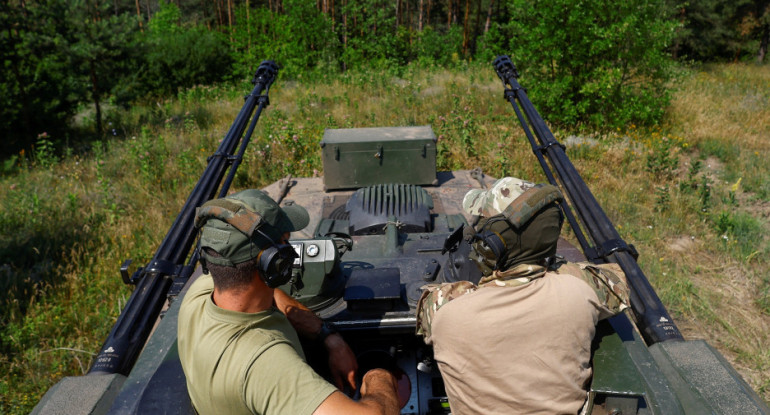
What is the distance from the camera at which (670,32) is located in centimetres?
901

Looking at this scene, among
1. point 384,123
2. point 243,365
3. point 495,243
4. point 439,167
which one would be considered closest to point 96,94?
point 384,123

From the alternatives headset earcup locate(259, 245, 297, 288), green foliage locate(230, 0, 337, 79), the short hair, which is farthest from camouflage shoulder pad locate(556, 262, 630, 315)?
green foliage locate(230, 0, 337, 79)

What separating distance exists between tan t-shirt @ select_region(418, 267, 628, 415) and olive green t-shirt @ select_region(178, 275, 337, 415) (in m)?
0.62

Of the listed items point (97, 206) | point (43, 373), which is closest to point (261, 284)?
point (43, 373)

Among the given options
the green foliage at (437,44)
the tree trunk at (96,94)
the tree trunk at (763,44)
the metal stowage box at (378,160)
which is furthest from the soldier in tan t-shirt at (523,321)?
the tree trunk at (763,44)

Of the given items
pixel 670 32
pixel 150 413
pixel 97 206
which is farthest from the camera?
pixel 670 32

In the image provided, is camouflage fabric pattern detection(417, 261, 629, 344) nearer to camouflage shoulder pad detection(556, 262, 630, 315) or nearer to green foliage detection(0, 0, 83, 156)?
camouflage shoulder pad detection(556, 262, 630, 315)

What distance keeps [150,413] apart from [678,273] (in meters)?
5.15

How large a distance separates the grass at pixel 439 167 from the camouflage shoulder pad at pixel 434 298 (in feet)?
10.0

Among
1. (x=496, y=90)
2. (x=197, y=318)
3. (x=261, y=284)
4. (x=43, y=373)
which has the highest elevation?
(x=261, y=284)

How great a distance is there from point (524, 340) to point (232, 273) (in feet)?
3.45

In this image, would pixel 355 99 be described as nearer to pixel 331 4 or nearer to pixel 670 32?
pixel 670 32

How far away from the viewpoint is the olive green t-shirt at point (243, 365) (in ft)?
5.00

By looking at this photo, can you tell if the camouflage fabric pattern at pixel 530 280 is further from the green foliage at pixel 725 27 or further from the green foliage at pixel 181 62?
the green foliage at pixel 725 27
